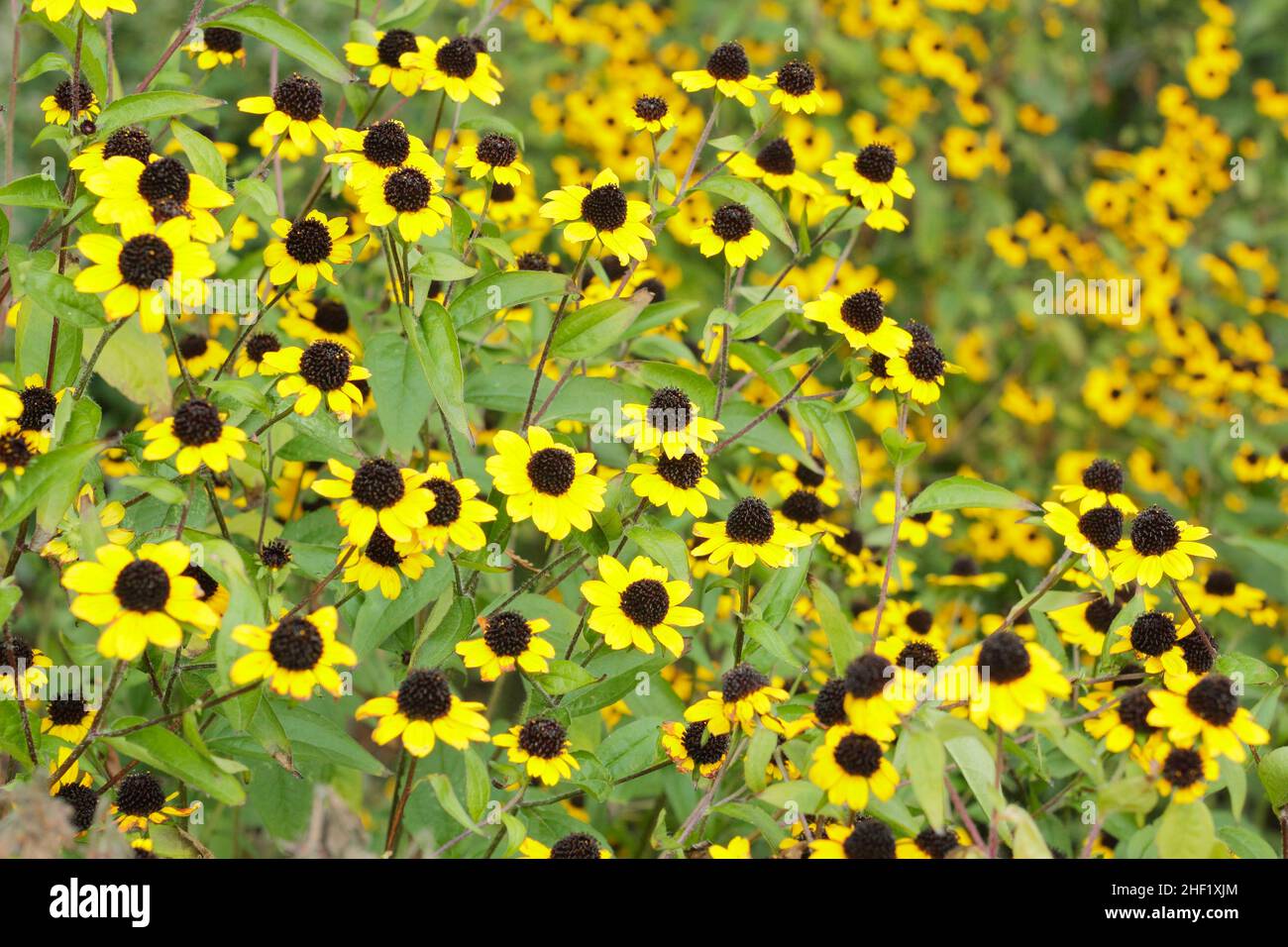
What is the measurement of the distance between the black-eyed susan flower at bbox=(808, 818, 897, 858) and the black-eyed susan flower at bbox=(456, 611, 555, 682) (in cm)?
47

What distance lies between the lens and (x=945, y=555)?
4.13 meters

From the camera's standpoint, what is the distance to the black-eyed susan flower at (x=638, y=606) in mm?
1920

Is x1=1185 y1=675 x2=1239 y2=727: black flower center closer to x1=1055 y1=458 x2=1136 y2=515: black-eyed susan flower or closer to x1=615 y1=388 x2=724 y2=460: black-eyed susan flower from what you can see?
x1=1055 y1=458 x2=1136 y2=515: black-eyed susan flower

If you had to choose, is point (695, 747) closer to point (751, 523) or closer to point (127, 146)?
point (751, 523)

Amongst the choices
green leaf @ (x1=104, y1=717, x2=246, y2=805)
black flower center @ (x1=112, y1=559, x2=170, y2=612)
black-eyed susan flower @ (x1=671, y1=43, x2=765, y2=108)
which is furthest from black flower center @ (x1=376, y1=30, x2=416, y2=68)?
green leaf @ (x1=104, y1=717, x2=246, y2=805)

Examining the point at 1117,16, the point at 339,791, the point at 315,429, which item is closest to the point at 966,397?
the point at 1117,16

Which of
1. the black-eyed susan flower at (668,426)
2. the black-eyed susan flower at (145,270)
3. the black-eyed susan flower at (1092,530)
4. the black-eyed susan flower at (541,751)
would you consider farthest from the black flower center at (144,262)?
the black-eyed susan flower at (1092,530)

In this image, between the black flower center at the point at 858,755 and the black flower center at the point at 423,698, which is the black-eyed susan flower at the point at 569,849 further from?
the black flower center at the point at 858,755

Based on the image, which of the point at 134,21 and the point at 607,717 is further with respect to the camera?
the point at 134,21

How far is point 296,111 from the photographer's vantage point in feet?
7.06

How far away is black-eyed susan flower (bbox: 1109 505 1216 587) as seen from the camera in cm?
203

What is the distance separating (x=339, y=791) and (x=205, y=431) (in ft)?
3.78
